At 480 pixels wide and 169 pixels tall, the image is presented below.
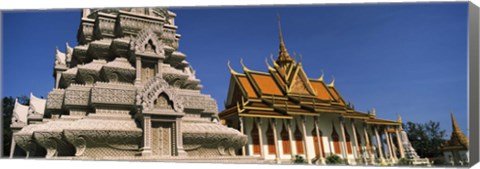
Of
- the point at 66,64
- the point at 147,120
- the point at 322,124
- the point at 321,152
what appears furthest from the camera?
the point at 322,124

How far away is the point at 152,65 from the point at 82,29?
6.80 feet

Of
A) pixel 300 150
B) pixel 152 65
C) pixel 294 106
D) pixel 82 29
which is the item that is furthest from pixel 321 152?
pixel 82 29

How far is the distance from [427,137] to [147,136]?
4.68m

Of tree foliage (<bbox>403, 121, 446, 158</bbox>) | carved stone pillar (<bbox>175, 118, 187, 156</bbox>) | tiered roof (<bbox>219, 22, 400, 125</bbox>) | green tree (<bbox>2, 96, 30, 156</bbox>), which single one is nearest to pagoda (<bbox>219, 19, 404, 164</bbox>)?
tiered roof (<bbox>219, 22, 400, 125</bbox>)

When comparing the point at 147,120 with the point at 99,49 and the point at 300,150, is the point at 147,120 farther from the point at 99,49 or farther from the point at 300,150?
the point at 300,150

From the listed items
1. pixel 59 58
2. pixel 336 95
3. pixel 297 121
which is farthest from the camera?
pixel 336 95

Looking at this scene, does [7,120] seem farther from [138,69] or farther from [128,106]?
[128,106]

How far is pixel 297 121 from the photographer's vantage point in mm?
12945

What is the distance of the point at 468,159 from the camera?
5059mm

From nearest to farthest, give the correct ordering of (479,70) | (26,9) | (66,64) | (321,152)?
(479,70) → (26,9) → (66,64) → (321,152)

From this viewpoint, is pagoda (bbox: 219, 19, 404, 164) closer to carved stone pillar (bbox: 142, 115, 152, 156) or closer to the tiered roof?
the tiered roof

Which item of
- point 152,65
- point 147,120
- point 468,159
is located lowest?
point 468,159

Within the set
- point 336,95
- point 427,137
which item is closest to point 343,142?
point 336,95

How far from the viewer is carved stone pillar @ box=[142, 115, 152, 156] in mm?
6148
